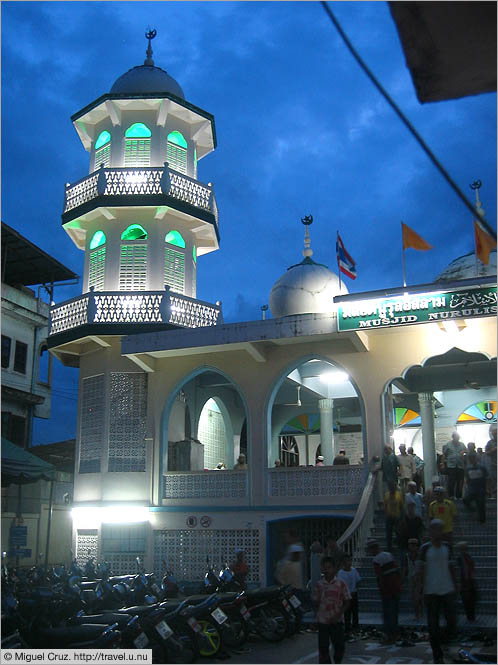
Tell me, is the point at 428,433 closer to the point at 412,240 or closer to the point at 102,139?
the point at 412,240

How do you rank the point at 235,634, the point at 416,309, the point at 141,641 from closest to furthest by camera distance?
the point at 141,641 → the point at 235,634 → the point at 416,309

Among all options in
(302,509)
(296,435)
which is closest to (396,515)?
(302,509)

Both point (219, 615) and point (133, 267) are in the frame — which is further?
point (133, 267)

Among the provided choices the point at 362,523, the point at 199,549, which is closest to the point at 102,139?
the point at 199,549

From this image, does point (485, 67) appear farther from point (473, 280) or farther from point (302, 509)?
point (302, 509)

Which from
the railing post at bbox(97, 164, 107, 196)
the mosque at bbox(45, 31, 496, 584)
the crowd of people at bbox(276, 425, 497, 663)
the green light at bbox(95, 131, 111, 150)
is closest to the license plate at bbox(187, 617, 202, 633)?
the crowd of people at bbox(276, 425, 497, 663)

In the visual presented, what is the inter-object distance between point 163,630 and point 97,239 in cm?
1291

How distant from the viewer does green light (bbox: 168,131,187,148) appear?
65.9 ft

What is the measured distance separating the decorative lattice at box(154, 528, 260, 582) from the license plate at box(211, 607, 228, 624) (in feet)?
20.9

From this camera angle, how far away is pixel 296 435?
2573cm

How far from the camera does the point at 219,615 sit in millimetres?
9305

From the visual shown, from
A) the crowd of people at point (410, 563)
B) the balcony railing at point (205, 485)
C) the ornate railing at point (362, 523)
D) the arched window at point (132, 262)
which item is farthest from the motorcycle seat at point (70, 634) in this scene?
the arched window at point (132, 262)

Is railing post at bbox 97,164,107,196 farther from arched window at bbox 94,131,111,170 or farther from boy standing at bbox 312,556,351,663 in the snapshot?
boy standing at bbox 312,556,351,663

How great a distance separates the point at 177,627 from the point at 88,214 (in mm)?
12396
